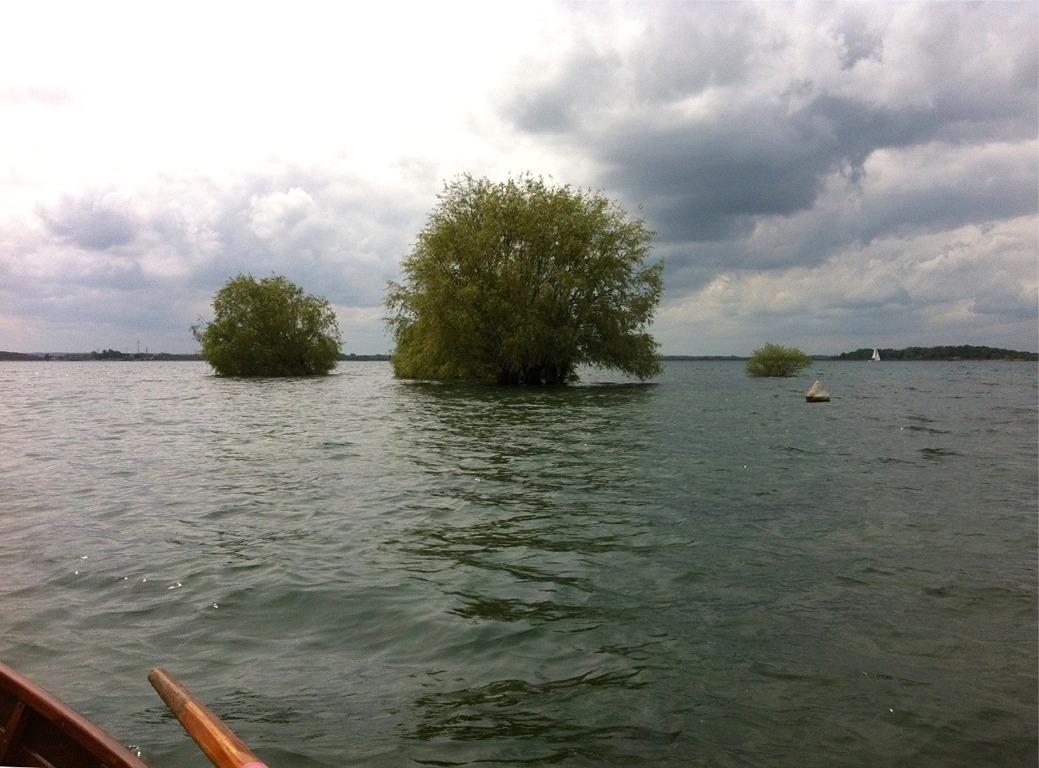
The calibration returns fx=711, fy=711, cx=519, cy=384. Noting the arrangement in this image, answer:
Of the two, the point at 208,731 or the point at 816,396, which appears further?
the point at 816,396

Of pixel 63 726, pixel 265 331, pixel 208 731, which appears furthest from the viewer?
pixel 265 331

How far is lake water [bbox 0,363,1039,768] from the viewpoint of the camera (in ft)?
17.4

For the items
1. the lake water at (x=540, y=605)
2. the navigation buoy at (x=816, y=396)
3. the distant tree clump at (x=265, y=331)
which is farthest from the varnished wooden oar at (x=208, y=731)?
the distant tree clump at (x=265, y=331)

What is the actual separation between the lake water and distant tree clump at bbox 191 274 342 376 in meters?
66.2

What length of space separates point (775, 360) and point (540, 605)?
80.6m

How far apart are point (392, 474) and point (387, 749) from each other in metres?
11.7

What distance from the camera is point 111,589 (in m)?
8.59

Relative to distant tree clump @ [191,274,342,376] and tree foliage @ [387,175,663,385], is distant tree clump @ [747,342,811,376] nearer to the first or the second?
tree foliage @ [387,175,663,385]

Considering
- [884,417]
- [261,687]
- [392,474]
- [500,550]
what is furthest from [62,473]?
[884,417]

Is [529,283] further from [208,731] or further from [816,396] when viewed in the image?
[208,731]

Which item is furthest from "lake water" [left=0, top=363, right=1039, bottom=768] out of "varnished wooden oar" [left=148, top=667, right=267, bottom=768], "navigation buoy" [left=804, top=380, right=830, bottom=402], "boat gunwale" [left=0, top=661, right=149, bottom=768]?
"navigation buoy" [left=804, top=380, right=830, bottom=402]

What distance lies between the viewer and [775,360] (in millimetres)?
82812

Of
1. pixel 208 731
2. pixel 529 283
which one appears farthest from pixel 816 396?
pixel 208 731

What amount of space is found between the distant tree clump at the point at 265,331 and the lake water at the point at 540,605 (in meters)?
66.2
